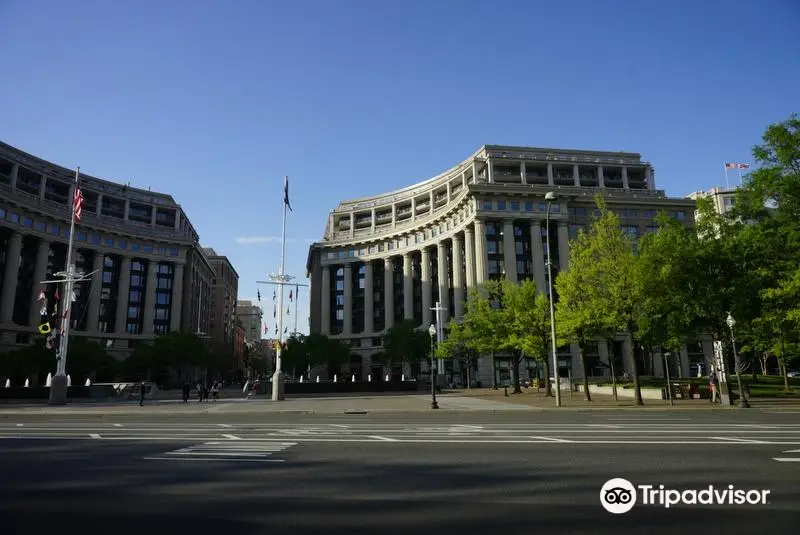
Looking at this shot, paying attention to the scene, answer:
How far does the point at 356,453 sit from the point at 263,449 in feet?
7.75

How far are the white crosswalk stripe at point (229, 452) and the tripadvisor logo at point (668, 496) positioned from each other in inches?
248

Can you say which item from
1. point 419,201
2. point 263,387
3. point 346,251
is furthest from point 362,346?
point 263,387

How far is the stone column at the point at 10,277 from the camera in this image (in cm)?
8593

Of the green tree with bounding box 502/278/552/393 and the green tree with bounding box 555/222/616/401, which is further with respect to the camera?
the green tree with bounding box 502/278/552/393

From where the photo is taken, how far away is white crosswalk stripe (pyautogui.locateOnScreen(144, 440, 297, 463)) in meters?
11.0

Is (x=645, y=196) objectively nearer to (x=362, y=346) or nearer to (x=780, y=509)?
(x=362, y=346)

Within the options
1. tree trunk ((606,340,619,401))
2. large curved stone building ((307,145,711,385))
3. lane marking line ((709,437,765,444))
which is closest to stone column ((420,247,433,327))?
large curved stone building ((307,145,711,385))

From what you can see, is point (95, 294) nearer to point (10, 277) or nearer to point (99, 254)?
point (99, 254)

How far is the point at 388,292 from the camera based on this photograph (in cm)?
11769

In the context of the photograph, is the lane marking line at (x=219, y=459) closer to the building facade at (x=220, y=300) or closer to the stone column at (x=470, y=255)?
the stone column at (x=470, y=255)

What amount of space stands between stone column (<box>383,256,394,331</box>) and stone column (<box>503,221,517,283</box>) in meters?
35.7

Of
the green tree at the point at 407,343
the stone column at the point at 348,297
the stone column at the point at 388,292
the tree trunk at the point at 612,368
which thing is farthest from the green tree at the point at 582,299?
the stone column at the point at 348,297

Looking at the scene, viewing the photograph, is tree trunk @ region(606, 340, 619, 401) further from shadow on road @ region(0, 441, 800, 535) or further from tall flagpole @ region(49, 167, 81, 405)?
tall flagpole @ region(49, 167, 81, 405)

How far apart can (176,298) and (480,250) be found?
70.3 meters
